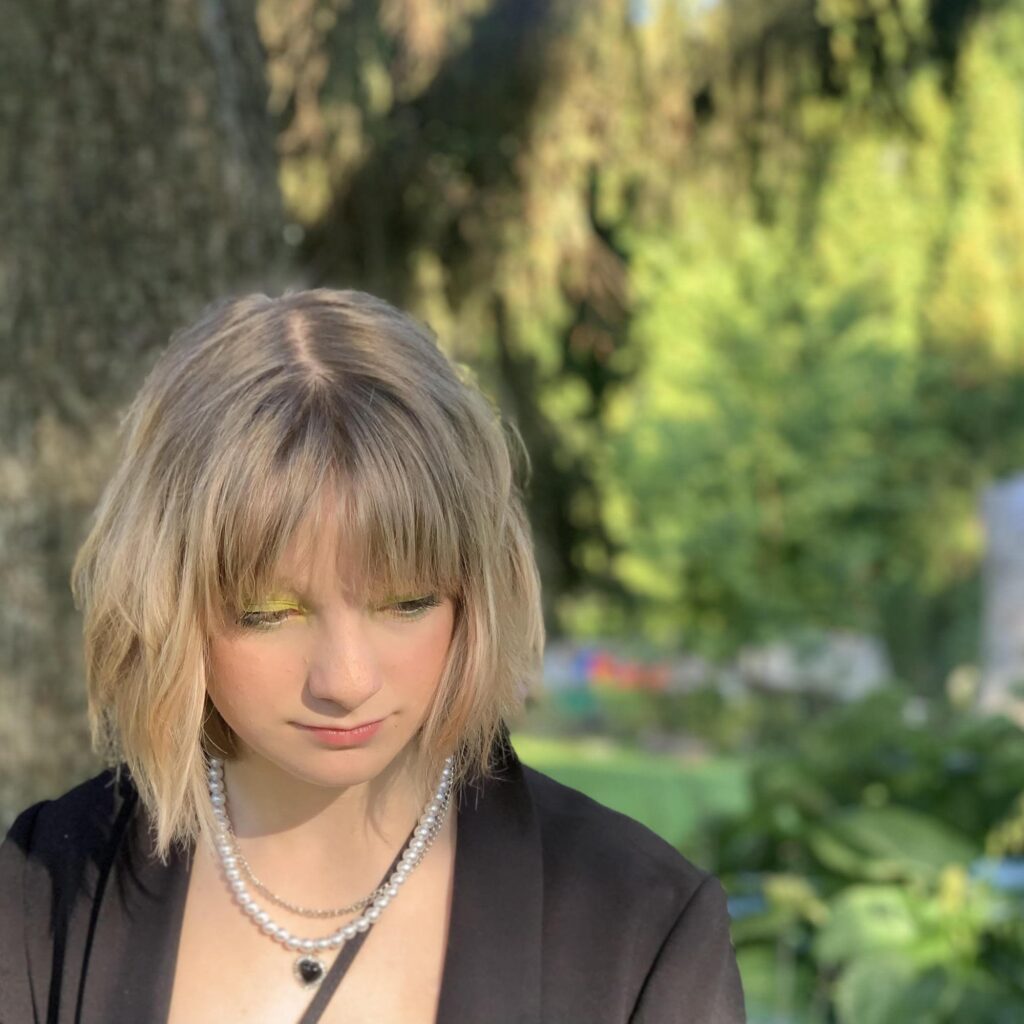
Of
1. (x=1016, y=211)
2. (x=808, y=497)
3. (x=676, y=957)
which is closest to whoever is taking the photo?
(x=676, y=957)

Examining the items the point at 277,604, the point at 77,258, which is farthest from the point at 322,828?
the point at 77,258

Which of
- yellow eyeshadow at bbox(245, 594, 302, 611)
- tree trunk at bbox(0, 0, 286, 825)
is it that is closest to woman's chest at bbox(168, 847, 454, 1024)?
yellow eyeshadow at bbox(245, 594, 302, 611)

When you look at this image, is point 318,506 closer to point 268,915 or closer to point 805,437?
point 268,915

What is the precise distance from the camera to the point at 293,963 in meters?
1.41

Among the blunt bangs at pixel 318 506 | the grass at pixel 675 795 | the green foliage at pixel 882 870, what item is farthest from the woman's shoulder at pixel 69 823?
the grass at pixel 675 795

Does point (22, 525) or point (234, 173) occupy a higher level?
point (234, 173)

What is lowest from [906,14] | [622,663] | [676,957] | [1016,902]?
[622,663]

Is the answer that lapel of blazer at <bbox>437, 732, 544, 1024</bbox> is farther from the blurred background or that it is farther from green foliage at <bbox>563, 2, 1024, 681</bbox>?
green foliage at <bbox>563, 2, 1024, 681</bbox>

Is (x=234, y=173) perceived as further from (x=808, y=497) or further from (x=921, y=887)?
(x=808, y=497)

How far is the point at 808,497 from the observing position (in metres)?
18.3

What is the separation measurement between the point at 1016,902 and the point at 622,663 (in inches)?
652

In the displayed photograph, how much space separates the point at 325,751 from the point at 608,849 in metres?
0.32

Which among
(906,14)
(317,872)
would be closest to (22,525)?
(317,872)

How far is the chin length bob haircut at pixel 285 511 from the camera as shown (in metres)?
1.27
